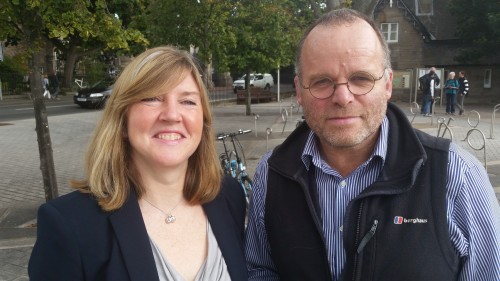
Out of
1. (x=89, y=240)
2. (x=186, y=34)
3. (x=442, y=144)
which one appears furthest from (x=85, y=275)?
(x=186, y=34)

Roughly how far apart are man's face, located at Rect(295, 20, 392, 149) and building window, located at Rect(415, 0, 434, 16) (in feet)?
111

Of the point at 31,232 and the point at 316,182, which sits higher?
the point at 316,182

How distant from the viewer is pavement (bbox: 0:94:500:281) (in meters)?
5.44

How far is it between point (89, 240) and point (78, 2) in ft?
13.9

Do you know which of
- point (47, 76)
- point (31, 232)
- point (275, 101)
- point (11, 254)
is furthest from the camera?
point (47, 76)

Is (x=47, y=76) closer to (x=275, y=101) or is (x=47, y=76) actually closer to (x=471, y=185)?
(x=275, y=101)

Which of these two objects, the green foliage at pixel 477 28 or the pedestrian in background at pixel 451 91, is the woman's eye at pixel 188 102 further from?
the green foliage at pixel 477 28

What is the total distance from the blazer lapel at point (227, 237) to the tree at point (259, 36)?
45.4 feet

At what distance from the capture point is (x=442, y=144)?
1.78m

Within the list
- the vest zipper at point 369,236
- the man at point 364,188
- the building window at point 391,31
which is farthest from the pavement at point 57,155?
the building window at point 391,31

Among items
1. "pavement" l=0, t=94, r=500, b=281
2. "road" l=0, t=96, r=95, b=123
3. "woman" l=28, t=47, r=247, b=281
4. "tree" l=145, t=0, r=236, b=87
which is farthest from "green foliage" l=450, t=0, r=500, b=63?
"woman" l=28, t=47, r=247, b=281

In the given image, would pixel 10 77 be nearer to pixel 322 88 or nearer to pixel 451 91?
pixel 451 91

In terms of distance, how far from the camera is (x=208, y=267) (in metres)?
2.01

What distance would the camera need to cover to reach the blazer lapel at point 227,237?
2.08 m
